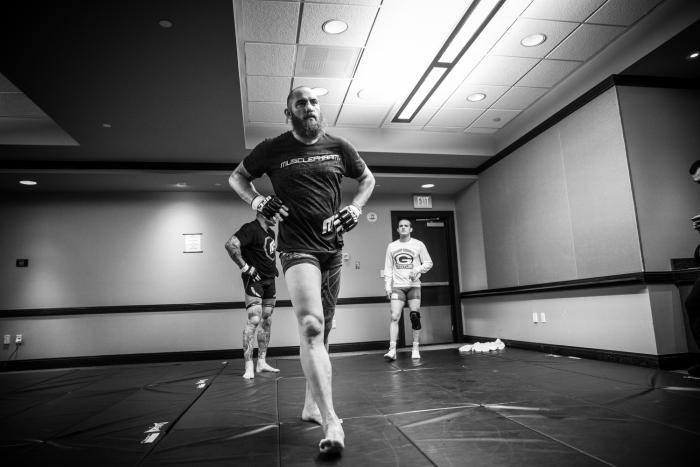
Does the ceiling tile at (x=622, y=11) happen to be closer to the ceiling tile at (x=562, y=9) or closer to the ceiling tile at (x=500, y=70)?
the ceiling tile at (x=562, y=9)


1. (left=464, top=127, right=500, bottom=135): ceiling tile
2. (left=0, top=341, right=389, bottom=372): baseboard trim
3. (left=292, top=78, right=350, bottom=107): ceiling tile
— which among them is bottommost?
(left=0, top=341, right=389, bottom=372): baseboard trim

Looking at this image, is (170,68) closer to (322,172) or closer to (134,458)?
(322,172)

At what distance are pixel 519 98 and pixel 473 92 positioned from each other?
0.67m

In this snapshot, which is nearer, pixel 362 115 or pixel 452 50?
pixel 452 50

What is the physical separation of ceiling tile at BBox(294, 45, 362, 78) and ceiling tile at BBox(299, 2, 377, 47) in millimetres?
91

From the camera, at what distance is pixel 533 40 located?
3828 mm

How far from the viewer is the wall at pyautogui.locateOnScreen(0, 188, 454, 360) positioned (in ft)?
20.1

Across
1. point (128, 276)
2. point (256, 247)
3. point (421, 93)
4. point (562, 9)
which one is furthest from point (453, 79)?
point (128, 276)

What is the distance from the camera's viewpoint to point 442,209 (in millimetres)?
7582

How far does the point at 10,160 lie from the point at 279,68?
4119mm

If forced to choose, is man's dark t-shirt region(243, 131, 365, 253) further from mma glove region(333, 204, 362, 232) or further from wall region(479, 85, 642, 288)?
wall region(479, 85, 642, 288)

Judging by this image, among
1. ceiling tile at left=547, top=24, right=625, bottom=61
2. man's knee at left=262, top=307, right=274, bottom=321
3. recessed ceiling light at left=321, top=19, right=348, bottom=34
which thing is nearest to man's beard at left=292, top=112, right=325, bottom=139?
recessed ceiling light at left=321, top=19, right=348, bottom=34

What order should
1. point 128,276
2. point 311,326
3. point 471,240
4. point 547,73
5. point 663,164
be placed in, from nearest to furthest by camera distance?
point 311,326 → point 663,164 → point 547,73 → point 128,276 → point 471,240

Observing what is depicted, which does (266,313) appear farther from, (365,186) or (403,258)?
(365,186)
